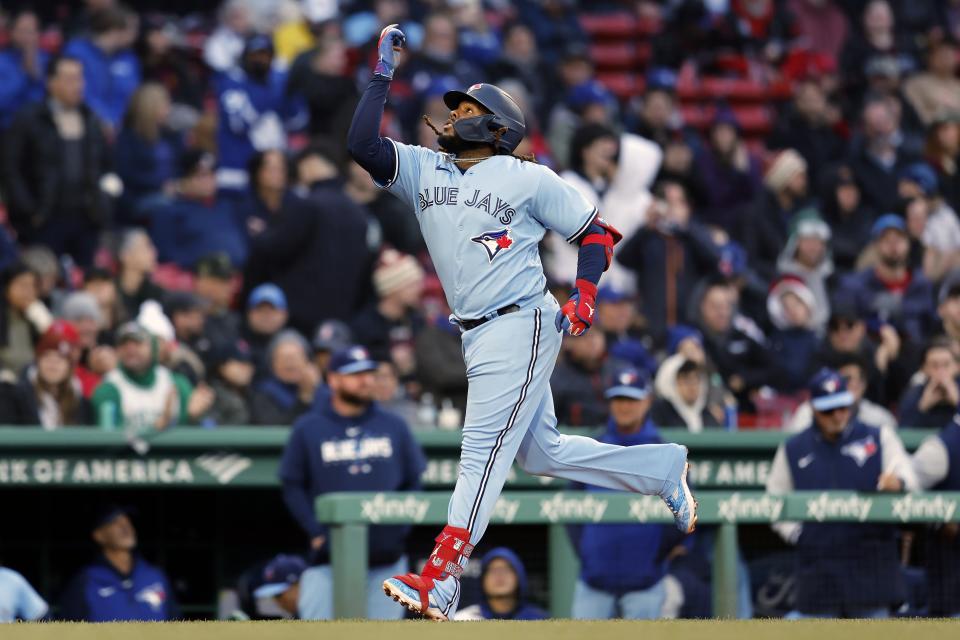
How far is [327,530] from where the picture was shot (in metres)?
7.59

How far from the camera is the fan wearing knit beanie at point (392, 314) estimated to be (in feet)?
31.7

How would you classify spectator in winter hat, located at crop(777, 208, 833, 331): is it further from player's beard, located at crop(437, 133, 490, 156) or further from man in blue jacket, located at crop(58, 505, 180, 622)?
player's beard, located at crop(437, 133, 490, 156)

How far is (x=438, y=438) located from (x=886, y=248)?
3.88m

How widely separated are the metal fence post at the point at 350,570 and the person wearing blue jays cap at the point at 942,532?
2.31 m

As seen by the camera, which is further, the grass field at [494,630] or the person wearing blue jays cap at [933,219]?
the person wearing blue jays cap at [933,219]

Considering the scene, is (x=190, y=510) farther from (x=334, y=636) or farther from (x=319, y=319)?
(x=334, y=636)

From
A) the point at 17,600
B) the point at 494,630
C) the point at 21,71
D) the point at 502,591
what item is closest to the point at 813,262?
the point at 502,591

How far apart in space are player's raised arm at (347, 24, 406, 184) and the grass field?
149cm

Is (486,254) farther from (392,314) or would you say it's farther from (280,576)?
(392,314)

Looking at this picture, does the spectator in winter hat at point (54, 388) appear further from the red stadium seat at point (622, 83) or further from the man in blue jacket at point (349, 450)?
the red stadium seat at point (622, 83)

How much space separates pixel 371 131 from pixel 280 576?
2788mm

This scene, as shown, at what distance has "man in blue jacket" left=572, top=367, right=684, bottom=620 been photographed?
7449 mm

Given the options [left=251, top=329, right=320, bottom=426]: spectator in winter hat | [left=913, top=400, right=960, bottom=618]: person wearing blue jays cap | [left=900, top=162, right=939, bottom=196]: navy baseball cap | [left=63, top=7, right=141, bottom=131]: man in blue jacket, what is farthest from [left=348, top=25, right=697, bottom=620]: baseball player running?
[left=900, top=162, right=939, bottom=196]: navy baseball cap

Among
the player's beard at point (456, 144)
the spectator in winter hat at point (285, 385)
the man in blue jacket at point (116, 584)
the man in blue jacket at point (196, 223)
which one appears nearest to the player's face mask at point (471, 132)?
the player's beard at point (456, 144)
